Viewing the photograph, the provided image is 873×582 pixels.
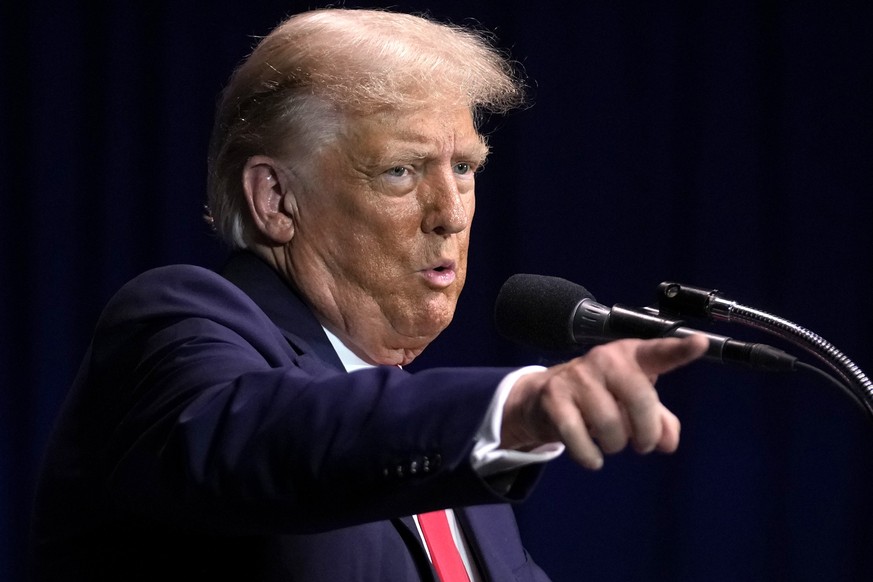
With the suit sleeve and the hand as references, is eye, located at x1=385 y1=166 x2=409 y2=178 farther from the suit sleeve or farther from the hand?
the hand

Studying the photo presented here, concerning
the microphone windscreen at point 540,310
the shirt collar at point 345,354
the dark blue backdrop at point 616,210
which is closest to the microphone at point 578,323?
the microphone windscreen at point 540,310

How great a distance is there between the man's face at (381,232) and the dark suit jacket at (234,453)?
20 centimetres

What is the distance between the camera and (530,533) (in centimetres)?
317

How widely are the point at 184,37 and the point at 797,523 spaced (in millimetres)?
1992

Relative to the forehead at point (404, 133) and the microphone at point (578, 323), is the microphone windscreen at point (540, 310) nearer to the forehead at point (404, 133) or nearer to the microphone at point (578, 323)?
the microphone at point (578, 323)

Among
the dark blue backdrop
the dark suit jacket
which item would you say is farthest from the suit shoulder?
the dark blue backdrop

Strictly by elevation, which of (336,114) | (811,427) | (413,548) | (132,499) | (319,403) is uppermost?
(336,114)

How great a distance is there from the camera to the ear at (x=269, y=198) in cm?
172

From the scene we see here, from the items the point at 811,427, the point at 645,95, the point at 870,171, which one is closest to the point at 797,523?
the point at 811,427

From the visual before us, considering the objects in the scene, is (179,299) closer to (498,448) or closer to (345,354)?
(498,448)

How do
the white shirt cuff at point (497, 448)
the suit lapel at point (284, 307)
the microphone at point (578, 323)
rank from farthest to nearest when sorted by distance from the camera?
the suit lapel at point (284, 307)
the microphone at point (578, 323)
the white shirt cuff at point (497, 448)

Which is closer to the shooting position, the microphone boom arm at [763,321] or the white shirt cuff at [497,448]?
the white shirt cuff at [497,448]

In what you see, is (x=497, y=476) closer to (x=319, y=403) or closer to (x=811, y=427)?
(x=319, y=403)

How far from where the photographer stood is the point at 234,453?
0.99 m
